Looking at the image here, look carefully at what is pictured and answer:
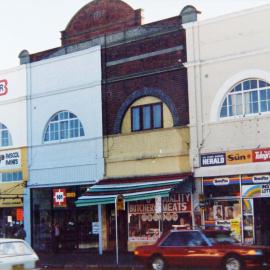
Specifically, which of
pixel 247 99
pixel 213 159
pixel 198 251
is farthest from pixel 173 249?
pixel 247 99

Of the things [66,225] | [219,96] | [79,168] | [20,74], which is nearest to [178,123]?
[219,96]

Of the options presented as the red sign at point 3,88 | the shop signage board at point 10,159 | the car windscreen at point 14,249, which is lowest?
the car windscreen at point 14,249

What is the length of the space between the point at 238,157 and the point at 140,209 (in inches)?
221

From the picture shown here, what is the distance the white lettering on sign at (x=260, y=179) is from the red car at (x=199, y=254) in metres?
5.21

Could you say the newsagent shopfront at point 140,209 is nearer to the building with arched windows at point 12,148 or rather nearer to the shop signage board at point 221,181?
the shop signage board at point 221,181

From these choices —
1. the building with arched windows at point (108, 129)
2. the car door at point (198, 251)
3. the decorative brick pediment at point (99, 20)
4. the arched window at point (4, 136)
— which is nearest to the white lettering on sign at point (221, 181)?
the building with arched windows at point (108, 129)

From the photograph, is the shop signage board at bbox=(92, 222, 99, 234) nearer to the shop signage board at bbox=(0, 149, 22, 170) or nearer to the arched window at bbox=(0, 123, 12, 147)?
the shop signage board at bbox=(0, 149, 22, 170)

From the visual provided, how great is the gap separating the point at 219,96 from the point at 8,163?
13718 millimetres

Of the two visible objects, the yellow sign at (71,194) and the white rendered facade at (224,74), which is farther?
the yellow sign at (71,194)

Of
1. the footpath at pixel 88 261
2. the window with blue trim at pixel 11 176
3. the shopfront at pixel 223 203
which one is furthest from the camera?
the window with blue trim at pixel 11 176

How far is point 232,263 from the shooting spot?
1967cm

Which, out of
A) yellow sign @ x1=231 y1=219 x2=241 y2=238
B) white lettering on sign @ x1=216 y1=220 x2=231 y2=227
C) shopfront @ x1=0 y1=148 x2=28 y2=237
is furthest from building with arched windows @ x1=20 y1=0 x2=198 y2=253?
yellow sign @ x1=231 y1=219 x2=241 y2=238

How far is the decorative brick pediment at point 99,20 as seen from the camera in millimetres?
30438

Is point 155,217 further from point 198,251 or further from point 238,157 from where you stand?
point 198,251
